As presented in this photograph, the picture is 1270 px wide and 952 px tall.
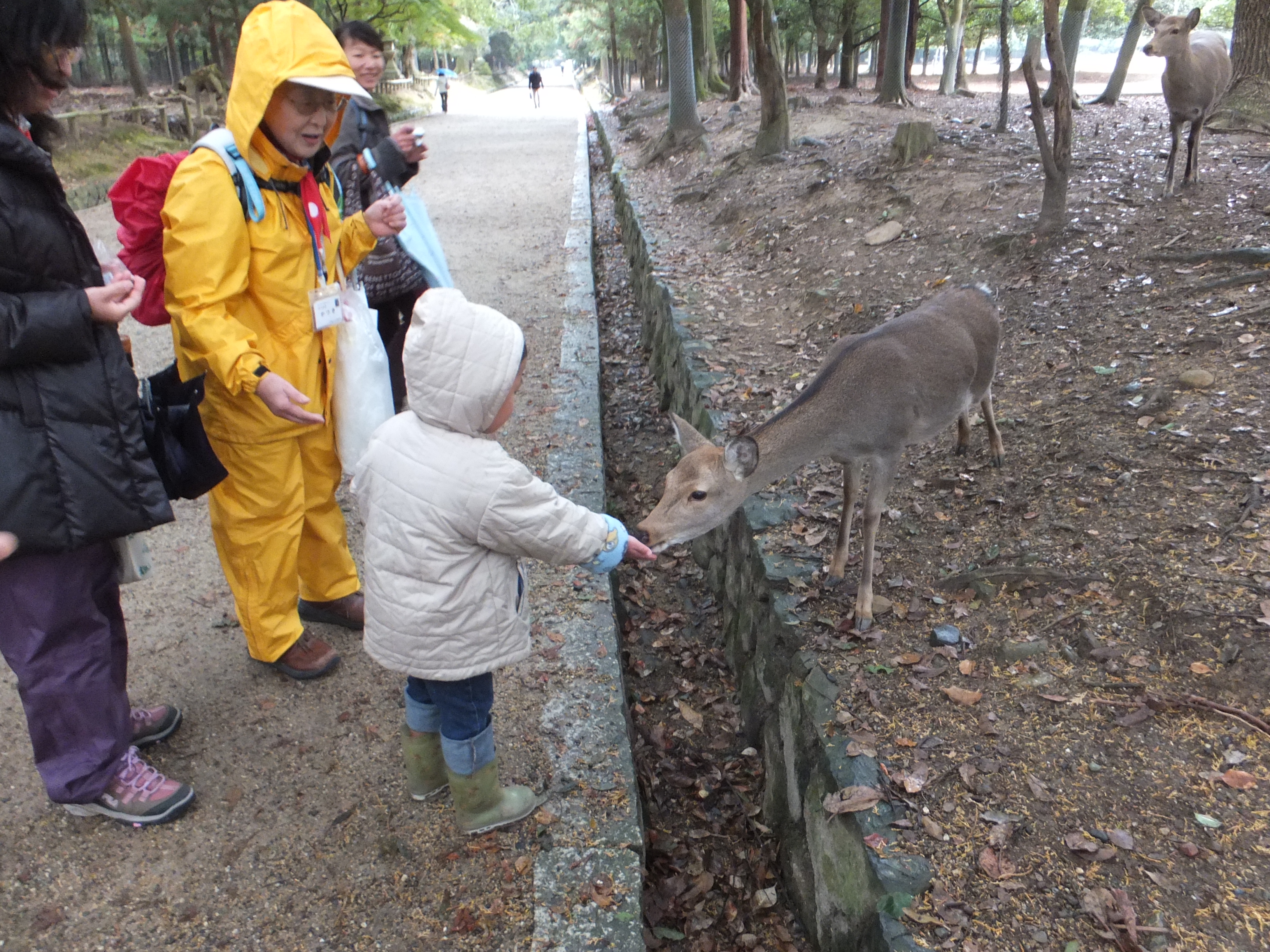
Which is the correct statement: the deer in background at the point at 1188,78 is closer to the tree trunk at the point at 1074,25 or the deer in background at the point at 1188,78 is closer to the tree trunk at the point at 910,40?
the tree trunk at the point at 1074,25

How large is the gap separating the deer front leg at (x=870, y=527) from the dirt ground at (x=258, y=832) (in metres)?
1.43

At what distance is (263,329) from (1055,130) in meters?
6.20

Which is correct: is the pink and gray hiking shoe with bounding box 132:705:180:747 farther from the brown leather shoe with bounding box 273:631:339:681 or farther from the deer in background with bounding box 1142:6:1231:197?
the deer in background with bounding box 1142:6:1231:197

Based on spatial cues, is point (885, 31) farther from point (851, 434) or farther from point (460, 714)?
point (460, 714)

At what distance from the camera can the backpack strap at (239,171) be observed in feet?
9.52

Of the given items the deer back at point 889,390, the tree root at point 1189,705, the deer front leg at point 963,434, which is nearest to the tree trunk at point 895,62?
the deer front leg at point 963,434

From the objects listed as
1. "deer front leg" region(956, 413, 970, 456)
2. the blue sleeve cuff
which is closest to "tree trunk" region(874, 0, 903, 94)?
"deer front leg" region(956, 413, 970, 456)

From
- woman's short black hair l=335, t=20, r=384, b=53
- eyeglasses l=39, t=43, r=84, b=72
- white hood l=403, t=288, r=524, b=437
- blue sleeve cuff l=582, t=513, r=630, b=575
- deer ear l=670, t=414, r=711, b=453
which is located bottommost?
deer ear l=670, t=414, r=711, b=453

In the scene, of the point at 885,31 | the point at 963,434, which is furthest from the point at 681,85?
the point at 963,434

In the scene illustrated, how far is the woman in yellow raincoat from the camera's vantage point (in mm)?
2836

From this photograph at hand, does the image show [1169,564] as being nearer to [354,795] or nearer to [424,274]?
[354,795]

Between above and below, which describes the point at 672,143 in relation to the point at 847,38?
below

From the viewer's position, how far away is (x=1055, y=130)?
6801mm

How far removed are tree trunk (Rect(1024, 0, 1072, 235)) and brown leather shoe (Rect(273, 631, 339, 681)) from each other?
6.05 meters
